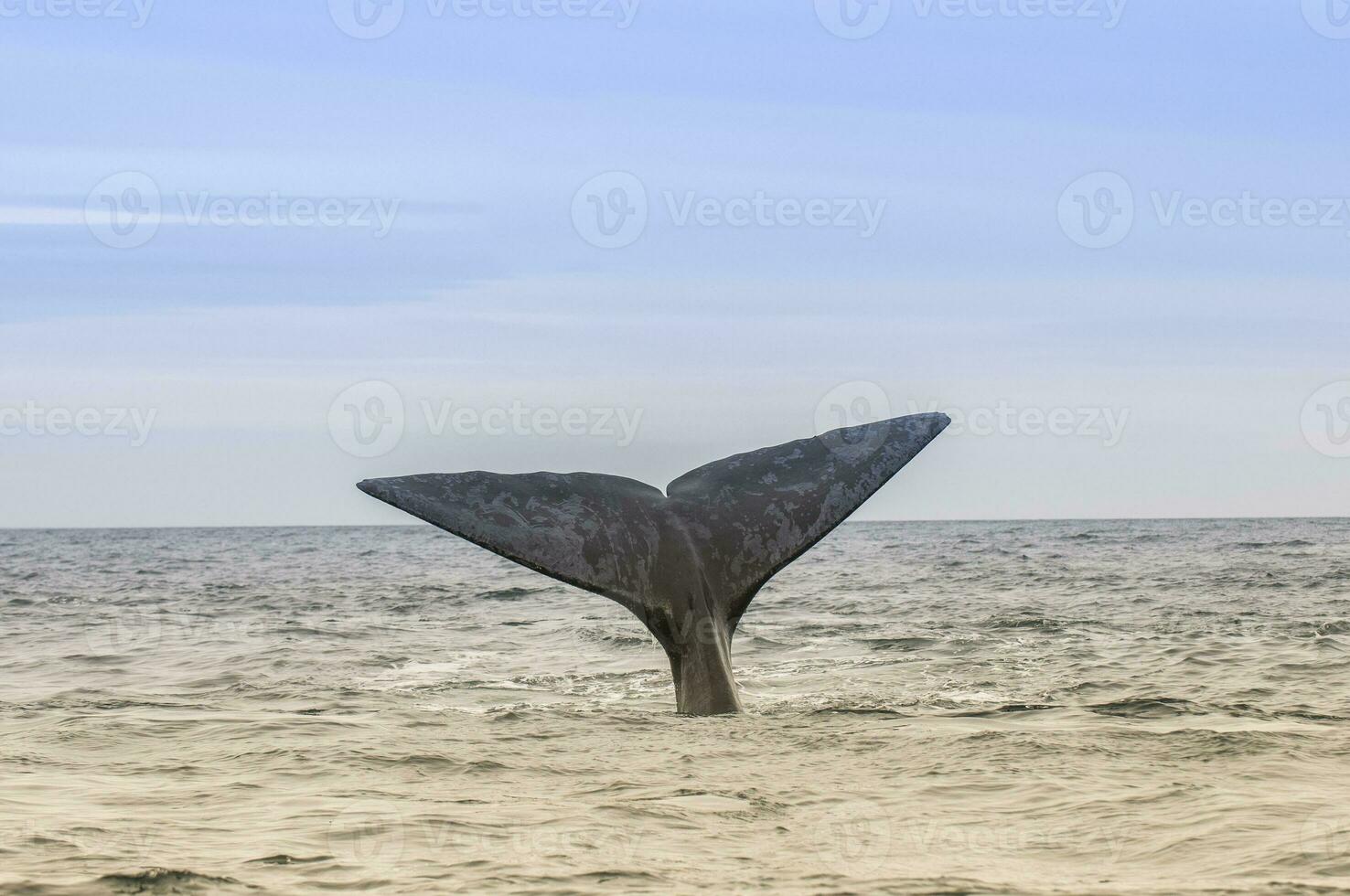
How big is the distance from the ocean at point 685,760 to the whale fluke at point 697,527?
586mm

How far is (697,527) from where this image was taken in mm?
8070

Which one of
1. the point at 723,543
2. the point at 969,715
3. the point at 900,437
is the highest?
the point at 900,437

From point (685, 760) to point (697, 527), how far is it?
195cm

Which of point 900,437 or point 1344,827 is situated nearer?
point 1344,827

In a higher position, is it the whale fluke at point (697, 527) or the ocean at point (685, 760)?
the whale fluke at point (697, 527)

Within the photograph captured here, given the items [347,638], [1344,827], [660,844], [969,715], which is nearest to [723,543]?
[969,715]

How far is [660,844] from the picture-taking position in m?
4.67

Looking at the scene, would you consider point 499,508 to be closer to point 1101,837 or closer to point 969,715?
point 969,715

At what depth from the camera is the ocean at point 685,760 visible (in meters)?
4.35

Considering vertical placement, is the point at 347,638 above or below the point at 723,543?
below

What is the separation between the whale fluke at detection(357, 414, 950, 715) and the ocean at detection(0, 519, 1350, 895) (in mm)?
586

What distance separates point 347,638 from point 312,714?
6.63 meters

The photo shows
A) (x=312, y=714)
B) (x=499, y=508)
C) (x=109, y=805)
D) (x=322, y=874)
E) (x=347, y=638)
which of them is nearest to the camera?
(x=322, y=874)

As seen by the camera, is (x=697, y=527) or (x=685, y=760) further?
(x=697, y=527)
